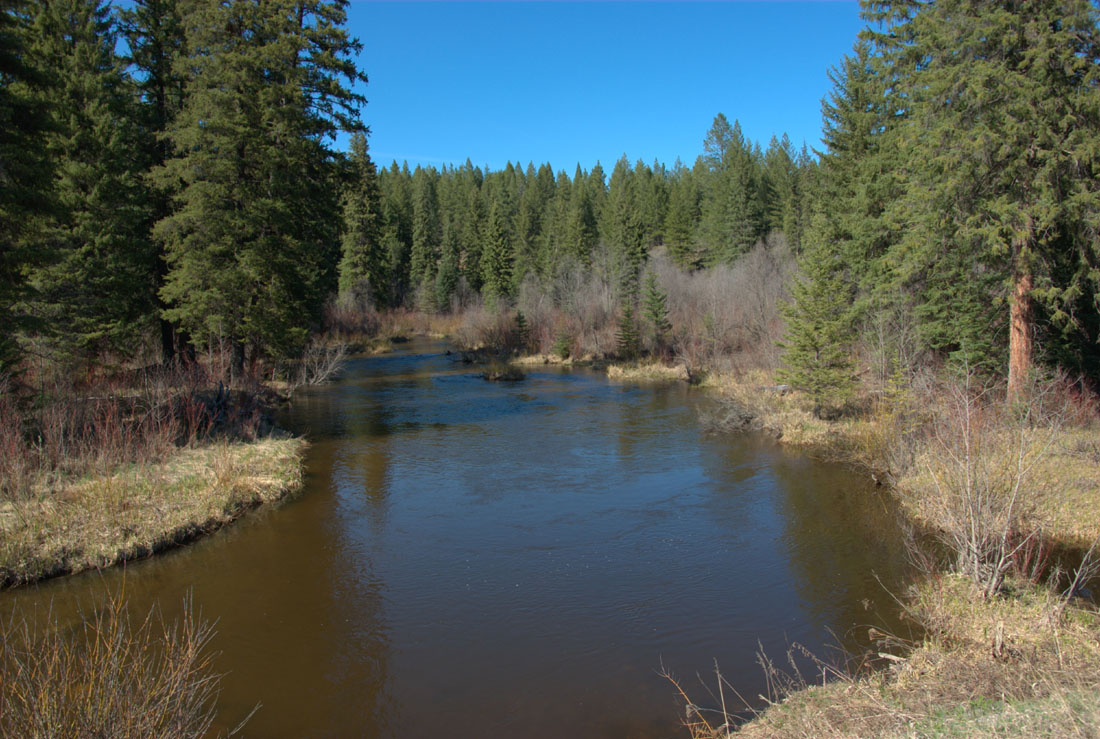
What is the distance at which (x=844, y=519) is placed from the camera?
13.4 meters

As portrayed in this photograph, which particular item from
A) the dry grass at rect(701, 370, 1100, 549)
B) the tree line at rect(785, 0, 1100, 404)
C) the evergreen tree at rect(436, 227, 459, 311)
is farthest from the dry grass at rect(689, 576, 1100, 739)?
the evergreen tree at rect(436, 227, 459, 311)

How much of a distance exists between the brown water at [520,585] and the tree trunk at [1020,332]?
14.8 feet

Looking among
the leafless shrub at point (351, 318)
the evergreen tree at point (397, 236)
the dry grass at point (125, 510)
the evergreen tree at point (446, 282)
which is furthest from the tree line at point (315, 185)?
the evergreen tree at point (397, 236)

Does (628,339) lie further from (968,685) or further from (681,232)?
(968,685)

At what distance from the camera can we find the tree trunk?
15.9 m

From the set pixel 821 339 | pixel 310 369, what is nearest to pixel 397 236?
pixel 310 369

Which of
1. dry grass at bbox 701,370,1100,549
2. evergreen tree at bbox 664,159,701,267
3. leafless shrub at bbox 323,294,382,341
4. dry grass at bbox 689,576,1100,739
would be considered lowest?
dry grass at bbox 689,576,1100,739

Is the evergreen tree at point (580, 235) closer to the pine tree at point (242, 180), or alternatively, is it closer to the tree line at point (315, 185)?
the tree line at point (315, 185)

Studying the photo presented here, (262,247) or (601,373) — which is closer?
(262,247)

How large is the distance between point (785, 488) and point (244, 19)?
2244 cm

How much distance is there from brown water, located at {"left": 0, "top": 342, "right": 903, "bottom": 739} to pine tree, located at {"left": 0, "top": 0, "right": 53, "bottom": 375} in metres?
6.03

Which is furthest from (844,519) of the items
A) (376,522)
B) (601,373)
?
(601,373)

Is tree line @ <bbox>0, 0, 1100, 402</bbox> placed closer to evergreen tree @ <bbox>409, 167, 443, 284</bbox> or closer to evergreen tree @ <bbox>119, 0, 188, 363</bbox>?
evergreen tree @ <bbox>119, 0, 188, 363</bbox>

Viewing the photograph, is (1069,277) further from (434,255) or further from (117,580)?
(434,255)
